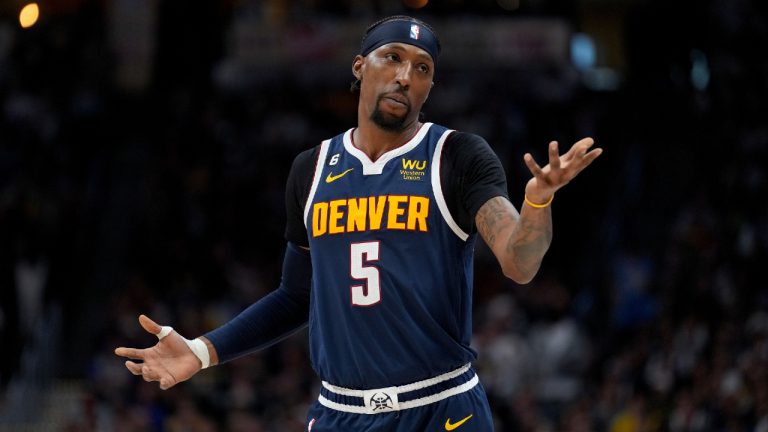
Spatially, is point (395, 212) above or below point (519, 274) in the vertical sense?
above

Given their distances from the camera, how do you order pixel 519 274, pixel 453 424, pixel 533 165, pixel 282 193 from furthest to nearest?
pixel 282 193 < pixel 453 424 < pixel 519 274 < pixel 533 165

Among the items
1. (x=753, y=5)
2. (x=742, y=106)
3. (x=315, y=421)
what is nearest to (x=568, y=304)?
(x=742, y=106)

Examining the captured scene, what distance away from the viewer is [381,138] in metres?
6.12

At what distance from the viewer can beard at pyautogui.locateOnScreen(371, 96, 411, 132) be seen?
5.99 meters

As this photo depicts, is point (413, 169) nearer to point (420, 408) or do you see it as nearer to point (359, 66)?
point (359, 66)

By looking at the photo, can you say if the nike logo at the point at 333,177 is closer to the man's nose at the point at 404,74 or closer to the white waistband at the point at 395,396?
the man's nose at the point at 404,74

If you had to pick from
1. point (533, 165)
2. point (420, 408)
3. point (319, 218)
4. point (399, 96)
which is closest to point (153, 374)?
point (319, 218)

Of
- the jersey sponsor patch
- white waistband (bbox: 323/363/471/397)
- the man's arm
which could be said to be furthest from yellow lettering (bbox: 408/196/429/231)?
white waistband (bbox: 323/363/471/397)

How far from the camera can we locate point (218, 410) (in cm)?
1688

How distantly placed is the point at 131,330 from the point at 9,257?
2730 mm

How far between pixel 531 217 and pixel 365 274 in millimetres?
1028

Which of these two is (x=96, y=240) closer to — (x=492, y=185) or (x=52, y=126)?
(x=52, y=126)

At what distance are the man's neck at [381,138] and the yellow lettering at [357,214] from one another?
0.94 feet

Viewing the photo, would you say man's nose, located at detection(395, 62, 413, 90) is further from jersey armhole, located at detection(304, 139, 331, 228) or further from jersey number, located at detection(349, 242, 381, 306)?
jersey number, located at detection(349, 242, 381, 306)
